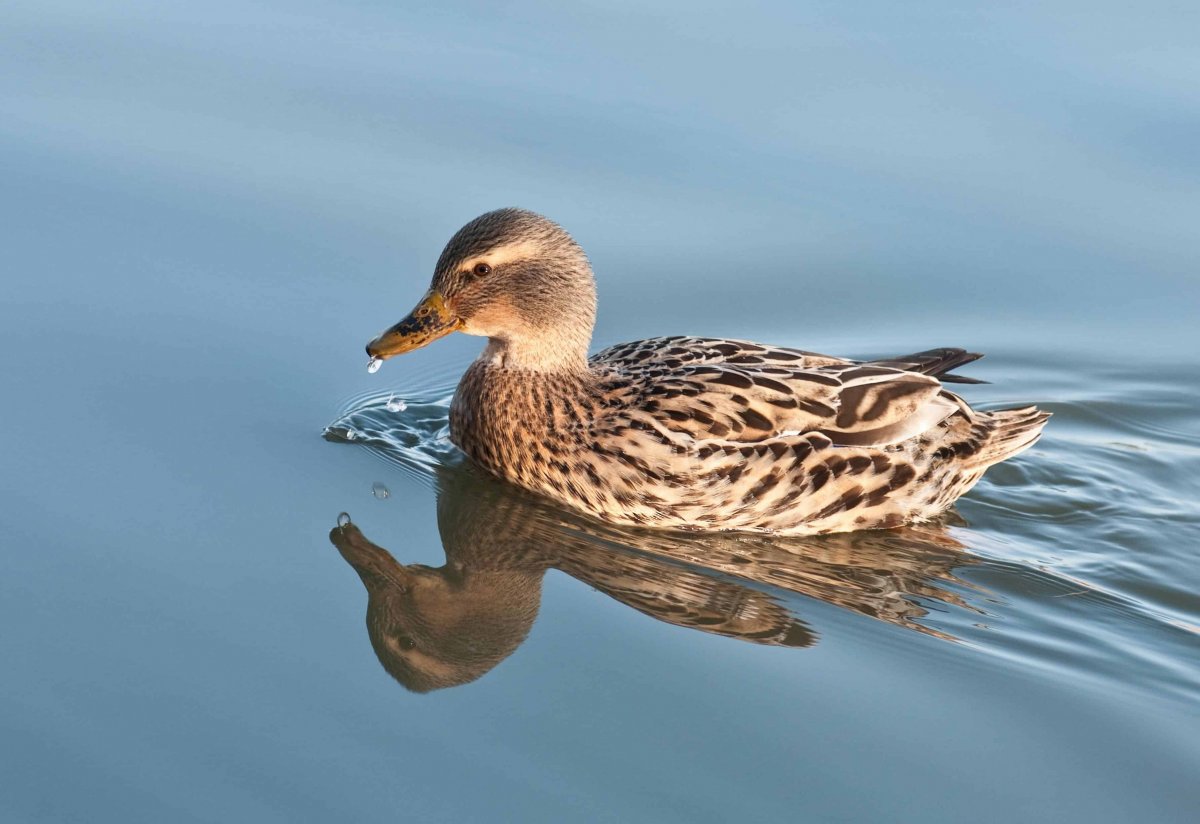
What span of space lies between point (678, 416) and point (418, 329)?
1465 mm

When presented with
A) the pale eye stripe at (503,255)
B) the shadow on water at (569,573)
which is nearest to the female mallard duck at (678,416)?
the pale eye stripe at (503,255)

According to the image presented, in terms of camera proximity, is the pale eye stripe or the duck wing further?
the pale eye stripe

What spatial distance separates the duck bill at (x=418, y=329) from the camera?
29.0 ft

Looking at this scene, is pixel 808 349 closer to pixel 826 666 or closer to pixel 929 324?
pixel 929 324

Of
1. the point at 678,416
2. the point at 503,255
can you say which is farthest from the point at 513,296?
the point at 678,416

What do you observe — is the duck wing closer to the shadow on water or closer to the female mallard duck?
the female mallard duck

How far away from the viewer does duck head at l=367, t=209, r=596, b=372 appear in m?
8.88

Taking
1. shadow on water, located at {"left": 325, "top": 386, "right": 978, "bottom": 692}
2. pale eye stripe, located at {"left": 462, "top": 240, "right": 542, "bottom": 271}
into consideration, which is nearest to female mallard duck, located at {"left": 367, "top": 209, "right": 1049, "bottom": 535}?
pale eye stripe, located at {"left": 462, "top": 240, "right": 542, "bottom": 271}

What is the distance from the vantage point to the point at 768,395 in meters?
8.66

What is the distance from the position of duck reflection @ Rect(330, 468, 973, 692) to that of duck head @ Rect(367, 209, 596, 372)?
2.45ft

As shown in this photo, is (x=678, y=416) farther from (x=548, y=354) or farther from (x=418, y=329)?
(x=418, y=329)

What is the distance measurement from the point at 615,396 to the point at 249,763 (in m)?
3.27

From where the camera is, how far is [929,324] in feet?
34.6

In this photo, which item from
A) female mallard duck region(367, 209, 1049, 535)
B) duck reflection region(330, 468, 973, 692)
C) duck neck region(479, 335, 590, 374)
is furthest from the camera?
duck neck region(479, 335, 590, 374)
